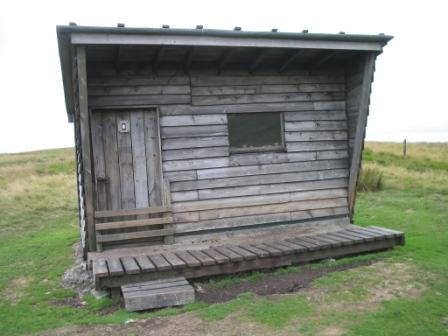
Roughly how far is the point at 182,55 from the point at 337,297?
14.9ft

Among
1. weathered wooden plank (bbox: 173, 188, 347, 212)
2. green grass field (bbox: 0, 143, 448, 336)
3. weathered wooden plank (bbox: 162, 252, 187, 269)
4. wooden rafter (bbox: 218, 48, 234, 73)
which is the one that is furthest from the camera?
weathered wooden plank (bbox: 173, 188, 347, 212)

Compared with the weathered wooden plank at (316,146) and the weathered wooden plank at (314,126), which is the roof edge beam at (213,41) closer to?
the weathered wooden plank at (314,126)

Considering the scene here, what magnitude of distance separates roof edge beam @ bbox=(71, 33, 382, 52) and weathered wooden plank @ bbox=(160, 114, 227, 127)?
142cm

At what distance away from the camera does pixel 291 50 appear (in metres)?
7.84

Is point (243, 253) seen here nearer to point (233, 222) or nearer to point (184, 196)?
point (233, 222)

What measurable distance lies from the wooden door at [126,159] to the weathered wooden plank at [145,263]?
3.89ft

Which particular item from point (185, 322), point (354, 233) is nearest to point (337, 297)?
point (185, 322)

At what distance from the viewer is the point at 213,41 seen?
23.1 feet

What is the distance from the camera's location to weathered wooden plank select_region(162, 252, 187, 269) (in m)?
6.42

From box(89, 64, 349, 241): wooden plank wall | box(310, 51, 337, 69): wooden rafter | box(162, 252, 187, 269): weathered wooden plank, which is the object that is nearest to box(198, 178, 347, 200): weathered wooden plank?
box(89, 64, 349, 241): wooden plank wall

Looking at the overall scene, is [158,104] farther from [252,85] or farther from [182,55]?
[252,85]

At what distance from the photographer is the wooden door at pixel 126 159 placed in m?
7.62

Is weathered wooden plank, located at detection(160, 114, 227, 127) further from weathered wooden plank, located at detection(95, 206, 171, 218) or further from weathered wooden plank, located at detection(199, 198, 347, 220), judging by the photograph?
weathered wooden plank, located at detection(199, 198, 347, 220)

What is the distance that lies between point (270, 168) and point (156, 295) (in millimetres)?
3606
